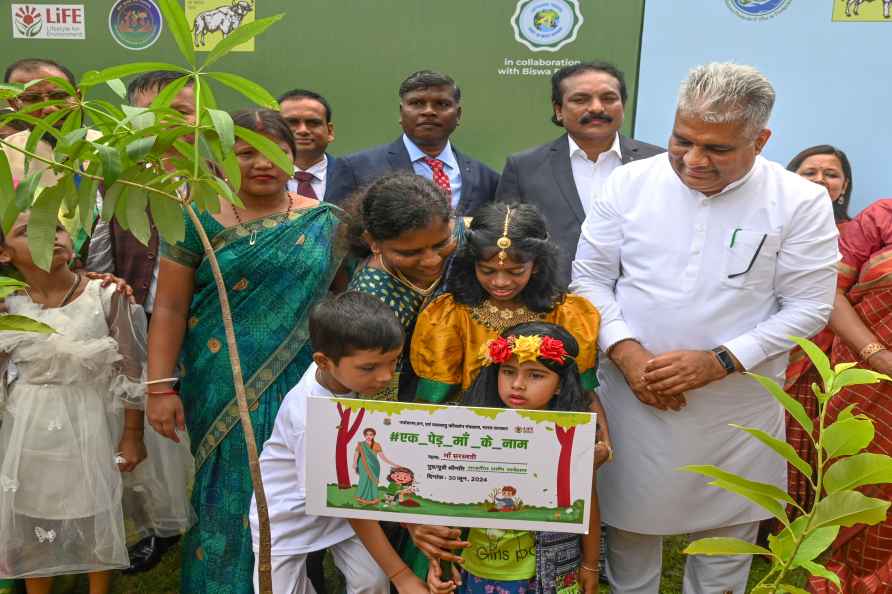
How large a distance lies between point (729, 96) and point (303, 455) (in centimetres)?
138

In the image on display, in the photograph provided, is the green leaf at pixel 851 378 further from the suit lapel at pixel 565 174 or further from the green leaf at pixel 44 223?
the suit lapel at pixel 565 174

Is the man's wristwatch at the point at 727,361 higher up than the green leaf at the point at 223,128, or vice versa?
the green leaf at the point at 223,128

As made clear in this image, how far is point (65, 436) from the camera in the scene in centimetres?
255

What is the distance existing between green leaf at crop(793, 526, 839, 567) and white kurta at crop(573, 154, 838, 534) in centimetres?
116

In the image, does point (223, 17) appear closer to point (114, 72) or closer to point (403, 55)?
point (403, 55)

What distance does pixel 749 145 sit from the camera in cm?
216

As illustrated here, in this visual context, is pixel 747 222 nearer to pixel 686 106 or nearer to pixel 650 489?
pixel 686 106

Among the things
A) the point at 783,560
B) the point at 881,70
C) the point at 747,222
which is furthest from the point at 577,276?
the point at 881,70

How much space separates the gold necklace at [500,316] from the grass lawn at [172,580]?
1.35 metres

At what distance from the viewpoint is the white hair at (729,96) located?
2078 mm

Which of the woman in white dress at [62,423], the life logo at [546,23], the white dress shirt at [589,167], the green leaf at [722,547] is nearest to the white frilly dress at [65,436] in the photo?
the woman in white dress at [62,423]

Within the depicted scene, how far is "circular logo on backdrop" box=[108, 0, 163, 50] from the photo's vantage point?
4.47 m

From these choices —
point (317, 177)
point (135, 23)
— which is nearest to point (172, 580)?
point (317, 177)

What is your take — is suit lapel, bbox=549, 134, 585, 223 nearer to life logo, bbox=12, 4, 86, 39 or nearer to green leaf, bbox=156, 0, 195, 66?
green leaf, bbox=156, 0, 195, 66
